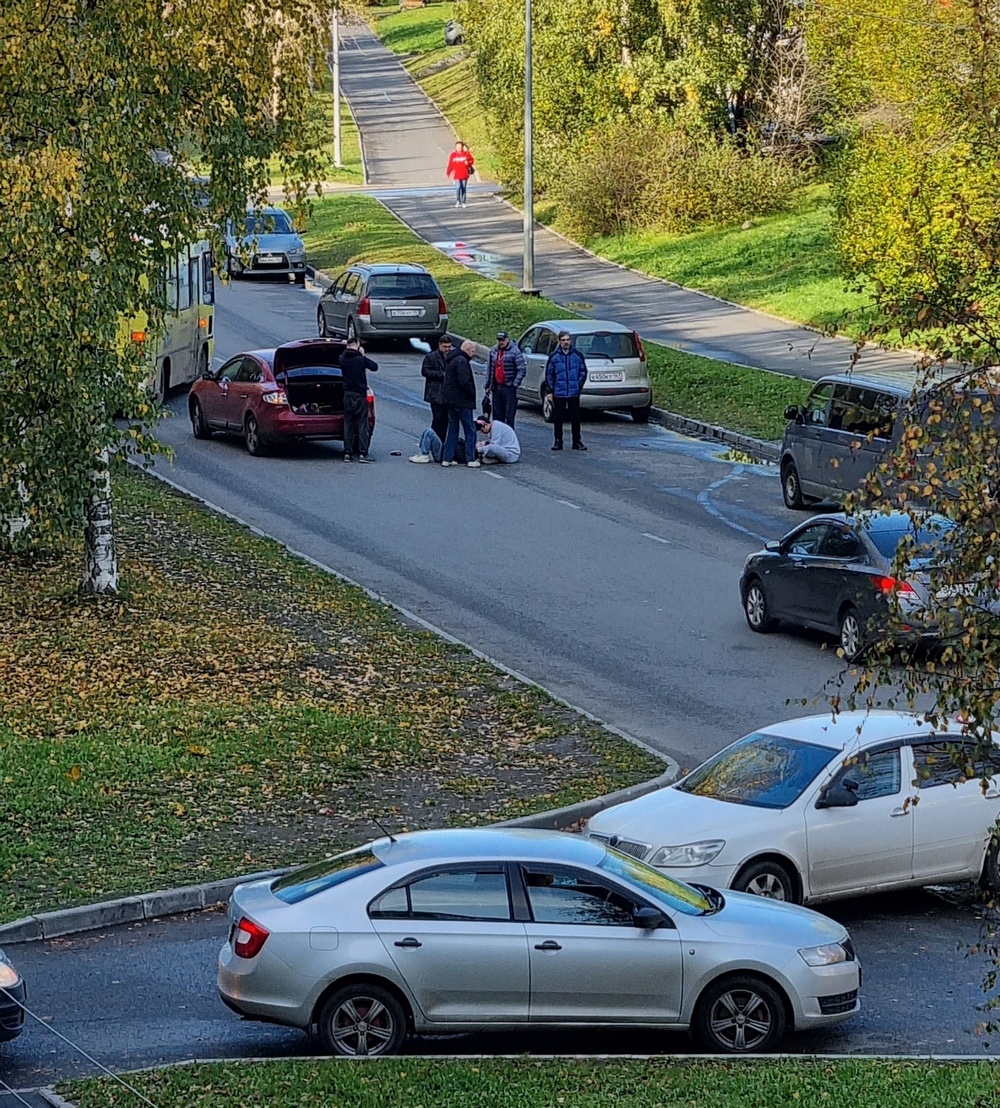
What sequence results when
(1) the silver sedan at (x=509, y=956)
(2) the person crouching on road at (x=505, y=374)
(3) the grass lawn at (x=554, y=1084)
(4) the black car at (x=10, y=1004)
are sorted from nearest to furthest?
1. (3) the grass lawn at (x=554, y=1084)
2. (4) the black car at (x=10, y=1004)
3. (1) the silver sedan at (x=509, y=956)
4. (2) the person crouching on road at (x=505, y=374)

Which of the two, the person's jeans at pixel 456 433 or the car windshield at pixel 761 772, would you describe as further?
the person's jeans at pixel 456 433

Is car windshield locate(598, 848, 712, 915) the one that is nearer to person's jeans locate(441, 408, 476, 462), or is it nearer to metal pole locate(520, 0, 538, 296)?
person's jeans locate(441, 408, 476, 462)

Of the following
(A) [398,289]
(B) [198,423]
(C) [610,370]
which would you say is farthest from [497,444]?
(A) [398,289]

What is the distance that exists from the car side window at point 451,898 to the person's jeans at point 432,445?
17848 mm

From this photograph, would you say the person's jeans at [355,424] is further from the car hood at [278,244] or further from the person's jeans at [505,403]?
the car hood at [278,244]

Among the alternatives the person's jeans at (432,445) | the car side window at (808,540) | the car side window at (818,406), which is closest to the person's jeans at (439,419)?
the person's jeans at (432,445)

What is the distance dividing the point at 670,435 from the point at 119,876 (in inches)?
750

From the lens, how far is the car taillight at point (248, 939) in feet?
30.3

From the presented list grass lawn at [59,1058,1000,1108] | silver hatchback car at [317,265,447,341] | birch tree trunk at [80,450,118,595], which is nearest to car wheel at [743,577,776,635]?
birch tree trunk at [80,450,118,595]

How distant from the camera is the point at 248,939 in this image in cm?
931

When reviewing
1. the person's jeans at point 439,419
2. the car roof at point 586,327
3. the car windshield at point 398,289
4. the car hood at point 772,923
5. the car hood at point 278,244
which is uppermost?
the car hood at point 278,244

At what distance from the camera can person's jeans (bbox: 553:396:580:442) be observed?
91.1ft

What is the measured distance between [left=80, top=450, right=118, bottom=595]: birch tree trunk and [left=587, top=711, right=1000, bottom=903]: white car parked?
24.3 ft

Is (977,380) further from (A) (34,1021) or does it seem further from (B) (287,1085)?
(A) (34,1021)
